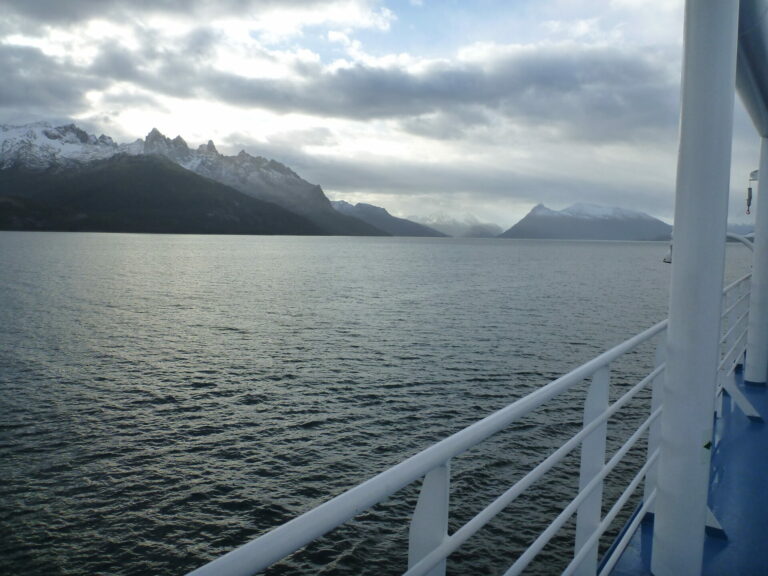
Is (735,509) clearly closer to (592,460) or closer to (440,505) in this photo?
(592,460)

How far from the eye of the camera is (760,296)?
6.63 metres

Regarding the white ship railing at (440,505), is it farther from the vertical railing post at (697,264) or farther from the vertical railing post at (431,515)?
the vertical railing post at (697,264)

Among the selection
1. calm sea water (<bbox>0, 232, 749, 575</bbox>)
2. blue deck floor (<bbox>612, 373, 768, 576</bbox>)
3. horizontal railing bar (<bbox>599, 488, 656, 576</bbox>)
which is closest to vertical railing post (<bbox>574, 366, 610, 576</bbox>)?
horizontal railing bar (<bbox>599, 488, 656, 576</bbox>)

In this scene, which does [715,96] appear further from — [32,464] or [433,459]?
[32,464]

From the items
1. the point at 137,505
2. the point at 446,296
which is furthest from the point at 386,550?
the point at 446,296

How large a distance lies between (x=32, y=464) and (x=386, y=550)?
8.43 meters

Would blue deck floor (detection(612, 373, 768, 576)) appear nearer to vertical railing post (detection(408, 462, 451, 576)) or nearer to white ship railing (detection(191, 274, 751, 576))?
white ship railing (detection(191, 274, 751, 576))

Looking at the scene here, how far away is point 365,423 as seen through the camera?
15.4m

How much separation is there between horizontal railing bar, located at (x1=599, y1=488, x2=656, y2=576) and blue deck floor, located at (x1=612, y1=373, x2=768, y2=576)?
10 centimetres

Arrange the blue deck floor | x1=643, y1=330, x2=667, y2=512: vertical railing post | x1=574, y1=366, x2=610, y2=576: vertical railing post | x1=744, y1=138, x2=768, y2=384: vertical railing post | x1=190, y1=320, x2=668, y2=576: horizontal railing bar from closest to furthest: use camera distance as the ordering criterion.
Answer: x1=190, y1=320, x2=668, y2=576: horizontal railing bar < x1=574, y1=366, x2=610, y2=576: vertical railing post < the blue deck floor < x1=643, y1=330, x2=667, y2=512: vertical railing post < x1=744, y1=138, x2=768, y2=384: vertical railing post

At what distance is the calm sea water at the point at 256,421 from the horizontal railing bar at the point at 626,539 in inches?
249

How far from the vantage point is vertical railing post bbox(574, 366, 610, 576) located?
2.57 m

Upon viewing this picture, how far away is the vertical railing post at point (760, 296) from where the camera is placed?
Answer: 20.5ft

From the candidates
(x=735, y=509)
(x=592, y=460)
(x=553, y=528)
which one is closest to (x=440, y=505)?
(x=553, y=528)
